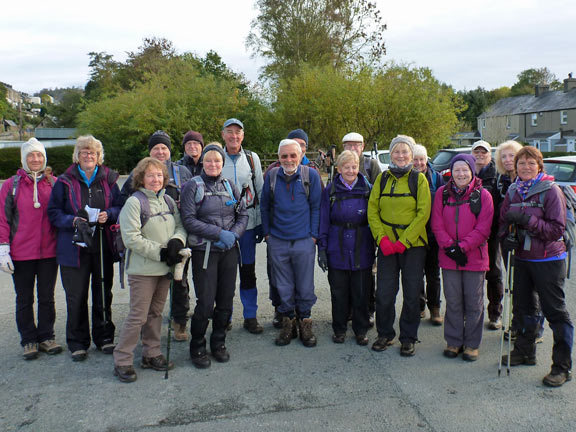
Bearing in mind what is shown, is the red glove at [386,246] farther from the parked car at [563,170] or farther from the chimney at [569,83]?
the chimney at [569,83]

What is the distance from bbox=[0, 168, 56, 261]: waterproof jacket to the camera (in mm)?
4227

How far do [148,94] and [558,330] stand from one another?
23.8m

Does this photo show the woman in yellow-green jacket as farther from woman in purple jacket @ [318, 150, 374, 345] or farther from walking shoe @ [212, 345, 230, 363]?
walking shoe @ [212, 345, 230, 363]

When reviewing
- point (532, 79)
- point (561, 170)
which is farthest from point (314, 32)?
point (532, 79)

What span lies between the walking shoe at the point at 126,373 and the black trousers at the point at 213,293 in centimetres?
56

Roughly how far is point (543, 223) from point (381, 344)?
181 cm

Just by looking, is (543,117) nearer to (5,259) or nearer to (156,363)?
(156,363)

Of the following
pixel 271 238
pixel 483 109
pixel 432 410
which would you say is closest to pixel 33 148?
pixel 271 238

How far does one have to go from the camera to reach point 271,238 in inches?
187

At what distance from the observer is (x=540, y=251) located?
3.82 m

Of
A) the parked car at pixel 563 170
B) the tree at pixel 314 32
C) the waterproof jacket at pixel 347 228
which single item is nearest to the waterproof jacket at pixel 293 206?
the waterproof jacket at pixel 347 228

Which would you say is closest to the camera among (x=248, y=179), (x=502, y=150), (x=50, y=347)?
(x=50, y=347)

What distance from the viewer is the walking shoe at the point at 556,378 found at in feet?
12.1

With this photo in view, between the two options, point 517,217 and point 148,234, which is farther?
point 148,234
